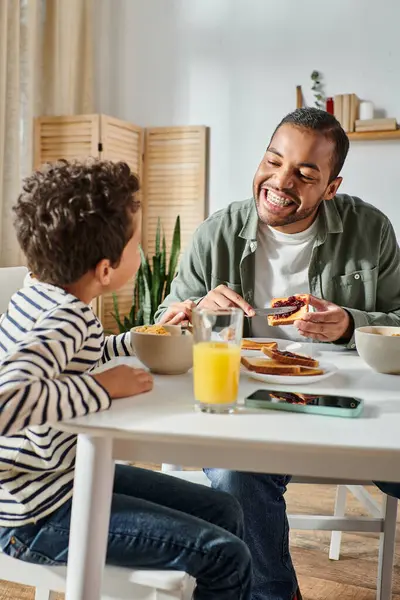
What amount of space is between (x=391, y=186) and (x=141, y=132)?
152cm

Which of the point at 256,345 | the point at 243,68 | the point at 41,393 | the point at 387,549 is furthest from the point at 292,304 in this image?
the point at 243,68

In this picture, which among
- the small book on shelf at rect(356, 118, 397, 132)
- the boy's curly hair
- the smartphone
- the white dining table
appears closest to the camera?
the white dining table

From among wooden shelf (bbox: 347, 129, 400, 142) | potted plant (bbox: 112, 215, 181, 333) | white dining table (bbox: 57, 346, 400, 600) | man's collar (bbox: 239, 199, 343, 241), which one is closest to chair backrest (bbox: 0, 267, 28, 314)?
man's collar (bbox: 239, 199, 343, 241)

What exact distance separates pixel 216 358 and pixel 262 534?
64cm

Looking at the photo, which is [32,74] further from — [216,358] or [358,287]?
[216,358]

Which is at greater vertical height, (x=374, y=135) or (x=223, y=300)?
(x=374, y=135)

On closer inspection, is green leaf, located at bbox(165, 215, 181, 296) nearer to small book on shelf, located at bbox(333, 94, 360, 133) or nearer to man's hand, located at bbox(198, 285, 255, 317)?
small book on shelf, located at bbox(333, 94, 360, 133)

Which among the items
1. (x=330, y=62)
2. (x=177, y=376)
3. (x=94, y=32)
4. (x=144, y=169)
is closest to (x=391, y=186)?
(x=330, y=62)

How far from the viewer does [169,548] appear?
0.98 meters

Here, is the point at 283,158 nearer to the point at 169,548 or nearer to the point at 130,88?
the point at 169,548

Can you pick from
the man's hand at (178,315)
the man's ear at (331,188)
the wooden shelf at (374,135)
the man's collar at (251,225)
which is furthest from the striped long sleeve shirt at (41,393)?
the wooden shelf at (374,135)

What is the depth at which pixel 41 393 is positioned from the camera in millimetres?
894

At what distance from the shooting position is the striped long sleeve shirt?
0.89 metres

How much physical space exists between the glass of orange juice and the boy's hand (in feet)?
0.31
